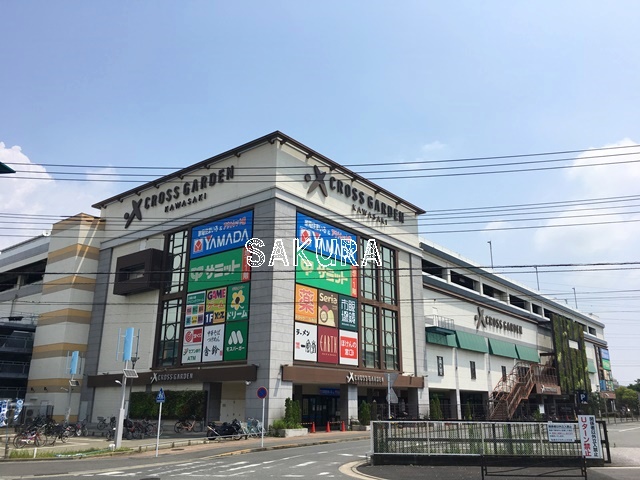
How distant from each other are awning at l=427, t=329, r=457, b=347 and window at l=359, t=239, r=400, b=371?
18.3 feet

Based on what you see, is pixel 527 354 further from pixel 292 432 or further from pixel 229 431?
pixel 229 431

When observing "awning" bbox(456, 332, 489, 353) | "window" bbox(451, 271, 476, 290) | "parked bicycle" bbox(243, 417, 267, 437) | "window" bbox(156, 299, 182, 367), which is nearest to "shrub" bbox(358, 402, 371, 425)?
"parked bicycle" bbox(243, 417, 267, 437)

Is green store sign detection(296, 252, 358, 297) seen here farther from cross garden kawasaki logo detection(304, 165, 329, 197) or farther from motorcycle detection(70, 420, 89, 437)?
motorcycle detection(70, 420, 89, 437)

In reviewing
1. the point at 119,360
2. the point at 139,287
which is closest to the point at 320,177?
the point at 139,287

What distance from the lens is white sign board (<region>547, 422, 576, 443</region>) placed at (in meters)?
17.5

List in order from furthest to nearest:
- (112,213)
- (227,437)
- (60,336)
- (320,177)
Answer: (112,213), (60,336), (320,177), (227,437)

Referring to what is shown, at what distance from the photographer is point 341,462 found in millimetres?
20844

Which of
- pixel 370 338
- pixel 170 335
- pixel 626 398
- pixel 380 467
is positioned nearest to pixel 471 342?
pixel 370 338

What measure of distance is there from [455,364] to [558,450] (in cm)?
3798

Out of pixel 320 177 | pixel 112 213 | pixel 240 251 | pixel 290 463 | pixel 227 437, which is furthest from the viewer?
pixel 112 213

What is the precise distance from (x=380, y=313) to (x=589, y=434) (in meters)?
27.8

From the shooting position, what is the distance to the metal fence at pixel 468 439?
1788 centimetres

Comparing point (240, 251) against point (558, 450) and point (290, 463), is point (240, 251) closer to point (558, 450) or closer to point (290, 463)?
point (290, 463)

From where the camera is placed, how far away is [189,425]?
36719 mm
